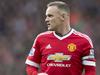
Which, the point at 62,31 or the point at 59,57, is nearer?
the point at 59,57

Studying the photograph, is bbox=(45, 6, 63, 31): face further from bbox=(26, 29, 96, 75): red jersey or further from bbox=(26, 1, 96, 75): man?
bbox=(26, 29, 96, 75): red jersey

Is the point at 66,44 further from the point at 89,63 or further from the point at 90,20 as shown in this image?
the point at 90,20

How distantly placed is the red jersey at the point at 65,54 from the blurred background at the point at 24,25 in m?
5.19

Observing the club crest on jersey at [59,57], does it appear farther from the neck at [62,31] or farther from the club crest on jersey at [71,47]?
the neck at [62,31]

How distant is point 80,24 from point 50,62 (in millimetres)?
6329

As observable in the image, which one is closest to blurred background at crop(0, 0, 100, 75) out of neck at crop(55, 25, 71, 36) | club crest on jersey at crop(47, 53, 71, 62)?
neck at crop(55, 25, 71, 36)

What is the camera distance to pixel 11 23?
12.4 m

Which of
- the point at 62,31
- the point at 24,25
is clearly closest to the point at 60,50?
the point at 62,31

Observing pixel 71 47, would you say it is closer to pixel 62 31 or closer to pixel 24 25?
pixel 62 31

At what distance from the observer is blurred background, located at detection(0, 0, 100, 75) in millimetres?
11383

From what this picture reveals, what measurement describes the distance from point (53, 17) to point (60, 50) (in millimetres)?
344

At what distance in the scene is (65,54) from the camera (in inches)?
224

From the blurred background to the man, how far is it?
17.0ft

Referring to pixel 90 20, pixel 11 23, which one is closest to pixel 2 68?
pixel 11 23
